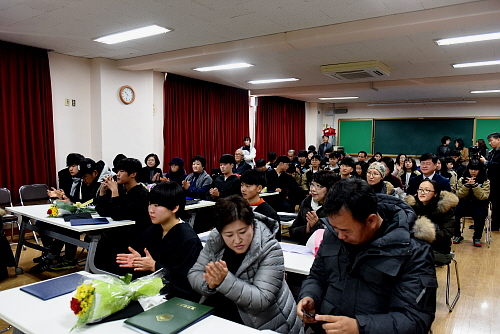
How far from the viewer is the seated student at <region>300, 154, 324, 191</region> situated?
6.80 meters

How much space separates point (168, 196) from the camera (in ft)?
7.88

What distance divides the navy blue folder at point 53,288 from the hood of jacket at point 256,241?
2.36 feet

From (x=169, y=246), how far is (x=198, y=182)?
3.30 meters

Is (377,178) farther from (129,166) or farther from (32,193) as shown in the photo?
(32,193)

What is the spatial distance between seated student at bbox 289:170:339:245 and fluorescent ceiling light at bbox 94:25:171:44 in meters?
3.08

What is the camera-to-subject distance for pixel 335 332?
1410mm

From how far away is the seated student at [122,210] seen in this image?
346cm

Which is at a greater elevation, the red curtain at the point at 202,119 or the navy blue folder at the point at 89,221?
the red curtain at the point at 202,119

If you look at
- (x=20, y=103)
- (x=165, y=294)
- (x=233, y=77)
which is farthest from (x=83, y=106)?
(x=165, y=294)

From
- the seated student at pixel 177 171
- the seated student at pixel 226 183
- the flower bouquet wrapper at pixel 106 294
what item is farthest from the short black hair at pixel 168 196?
the seated student at pixel 177 171

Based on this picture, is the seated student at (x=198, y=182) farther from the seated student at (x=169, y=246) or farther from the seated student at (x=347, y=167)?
the seated student at (x=169, y=246)

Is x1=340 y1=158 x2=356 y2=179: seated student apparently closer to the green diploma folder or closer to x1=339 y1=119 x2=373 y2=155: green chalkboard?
the green diploma folder

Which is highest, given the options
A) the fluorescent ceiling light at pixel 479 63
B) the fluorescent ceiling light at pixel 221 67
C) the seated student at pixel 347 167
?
the fluorescent ceiling light at pixel 221 67

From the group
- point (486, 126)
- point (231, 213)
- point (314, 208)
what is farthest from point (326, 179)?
point (486, 126)
